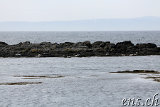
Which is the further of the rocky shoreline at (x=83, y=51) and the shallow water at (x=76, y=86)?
the rocky shoreline at (x=83, y=51)

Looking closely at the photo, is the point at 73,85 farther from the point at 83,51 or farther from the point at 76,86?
the point at 83,51

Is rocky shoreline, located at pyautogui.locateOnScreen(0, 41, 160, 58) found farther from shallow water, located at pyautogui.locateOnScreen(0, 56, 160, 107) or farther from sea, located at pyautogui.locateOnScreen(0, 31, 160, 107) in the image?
shallow water, located at pyautogui.locateOnScreen(0, 56, 160, 107)

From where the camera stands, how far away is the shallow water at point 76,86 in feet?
91.2

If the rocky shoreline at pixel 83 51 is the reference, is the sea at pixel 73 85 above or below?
below

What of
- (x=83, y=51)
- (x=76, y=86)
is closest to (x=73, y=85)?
(x=76, y=86)

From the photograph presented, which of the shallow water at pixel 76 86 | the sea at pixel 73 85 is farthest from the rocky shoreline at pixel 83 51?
the shallow water at pixel 76 86

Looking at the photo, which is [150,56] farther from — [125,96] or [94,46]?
[125,96]

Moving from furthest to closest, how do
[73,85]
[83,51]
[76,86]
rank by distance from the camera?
1. [83,51]
2. [73,85]
3. [76,86]

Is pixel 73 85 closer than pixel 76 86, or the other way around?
pixel 76 86

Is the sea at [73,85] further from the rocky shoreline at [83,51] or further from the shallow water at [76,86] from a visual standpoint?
the rocky shoreline at [83,51]

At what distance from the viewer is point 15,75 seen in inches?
1661

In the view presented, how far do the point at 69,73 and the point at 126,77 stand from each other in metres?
7.06

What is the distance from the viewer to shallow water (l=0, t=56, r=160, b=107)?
27.8 meters

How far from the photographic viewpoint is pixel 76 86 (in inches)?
1341
